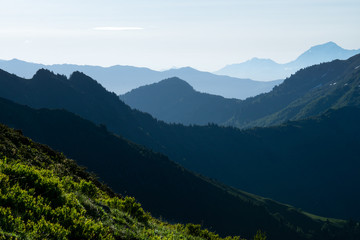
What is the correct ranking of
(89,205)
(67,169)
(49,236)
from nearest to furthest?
(49,236)
(89,205)
(67,169)

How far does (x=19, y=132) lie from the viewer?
81.8 ft

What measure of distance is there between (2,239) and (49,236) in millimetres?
1366

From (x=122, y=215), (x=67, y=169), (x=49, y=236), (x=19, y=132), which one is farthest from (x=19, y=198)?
(x=19, y=132)

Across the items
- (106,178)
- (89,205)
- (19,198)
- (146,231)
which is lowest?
(106,178)

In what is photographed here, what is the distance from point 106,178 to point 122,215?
620 feet

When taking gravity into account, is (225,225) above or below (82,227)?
below

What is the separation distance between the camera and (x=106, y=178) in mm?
198750

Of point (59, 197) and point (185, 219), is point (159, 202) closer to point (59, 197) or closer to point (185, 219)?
point (185, 219)

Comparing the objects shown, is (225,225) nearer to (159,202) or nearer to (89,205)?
(159,202)

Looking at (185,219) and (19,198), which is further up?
(19,198)

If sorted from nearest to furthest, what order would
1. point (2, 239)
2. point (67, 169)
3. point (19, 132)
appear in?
1. point (2, 239)
2. point (67, 169)
3. point (19, 132)

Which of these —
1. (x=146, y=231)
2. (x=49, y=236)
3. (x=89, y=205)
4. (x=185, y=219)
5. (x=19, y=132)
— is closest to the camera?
(x=49, y=236)

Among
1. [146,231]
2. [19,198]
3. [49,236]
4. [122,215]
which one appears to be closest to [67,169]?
Result: [122,215]

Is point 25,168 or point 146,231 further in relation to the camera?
point 146,231
